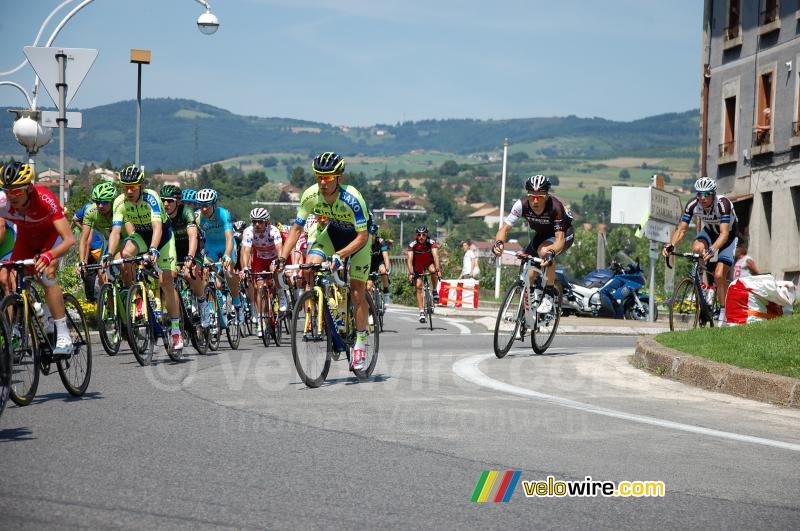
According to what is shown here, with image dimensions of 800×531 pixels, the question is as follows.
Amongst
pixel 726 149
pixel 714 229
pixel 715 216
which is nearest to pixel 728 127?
pixel 726 149

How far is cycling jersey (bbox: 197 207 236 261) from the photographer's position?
52.2 feet

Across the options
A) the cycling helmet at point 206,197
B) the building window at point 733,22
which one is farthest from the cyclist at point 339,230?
the building window at point 733,22

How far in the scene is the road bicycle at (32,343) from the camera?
27.2 feet

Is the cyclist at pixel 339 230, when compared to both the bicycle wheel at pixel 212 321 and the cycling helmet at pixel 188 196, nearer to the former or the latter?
the bicycle wheel at pixel 212 321

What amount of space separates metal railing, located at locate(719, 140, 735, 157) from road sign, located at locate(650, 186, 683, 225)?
8020 millimetres

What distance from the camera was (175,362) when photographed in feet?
40.4

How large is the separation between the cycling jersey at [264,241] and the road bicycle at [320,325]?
655 cm

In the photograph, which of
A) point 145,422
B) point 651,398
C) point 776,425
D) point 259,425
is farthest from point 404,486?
point 651,398

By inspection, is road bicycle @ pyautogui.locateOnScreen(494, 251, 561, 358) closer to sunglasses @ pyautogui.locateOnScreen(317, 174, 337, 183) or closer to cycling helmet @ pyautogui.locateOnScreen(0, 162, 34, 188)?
sunglasses @ pyautogui.locateOnScreen(317, 174, 337, 183)

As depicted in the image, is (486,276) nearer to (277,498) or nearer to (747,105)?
(747,105)

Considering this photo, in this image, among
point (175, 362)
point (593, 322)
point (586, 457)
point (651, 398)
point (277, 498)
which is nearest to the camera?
point (277, 498)

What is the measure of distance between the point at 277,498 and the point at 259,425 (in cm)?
214

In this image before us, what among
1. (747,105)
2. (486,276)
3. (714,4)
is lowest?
(486,276)

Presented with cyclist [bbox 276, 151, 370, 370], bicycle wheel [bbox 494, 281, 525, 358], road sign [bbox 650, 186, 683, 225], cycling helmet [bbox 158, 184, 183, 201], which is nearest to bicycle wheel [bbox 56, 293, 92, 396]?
cyclist [bbox 276, 151, 370, 370]
